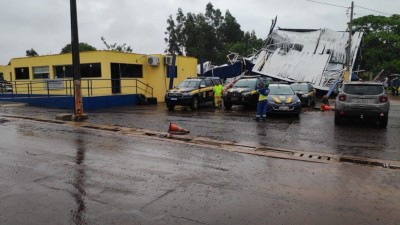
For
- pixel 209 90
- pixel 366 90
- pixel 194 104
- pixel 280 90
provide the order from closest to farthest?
pixel 366 90, pixel 280 90, pixel 194 104, pixel 209 90

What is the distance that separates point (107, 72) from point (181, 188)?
697 inches

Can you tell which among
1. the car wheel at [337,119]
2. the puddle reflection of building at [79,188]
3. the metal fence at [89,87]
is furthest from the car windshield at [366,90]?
the metal fence at [89,87]

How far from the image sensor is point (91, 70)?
73.9 feet

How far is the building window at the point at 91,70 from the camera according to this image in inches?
876

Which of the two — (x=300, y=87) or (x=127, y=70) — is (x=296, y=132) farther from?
(x=127, y=70)

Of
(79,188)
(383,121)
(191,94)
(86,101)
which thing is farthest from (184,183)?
(86,101)

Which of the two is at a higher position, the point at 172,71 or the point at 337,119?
the point at 172,71

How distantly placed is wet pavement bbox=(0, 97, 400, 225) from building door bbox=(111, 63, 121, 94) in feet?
41.1

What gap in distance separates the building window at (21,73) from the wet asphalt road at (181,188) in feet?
64.0

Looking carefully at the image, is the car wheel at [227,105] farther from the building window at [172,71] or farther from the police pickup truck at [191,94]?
the building window at [172,71]

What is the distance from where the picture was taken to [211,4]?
272 feet

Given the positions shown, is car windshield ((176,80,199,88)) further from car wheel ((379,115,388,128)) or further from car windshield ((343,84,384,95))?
car wheel ((379,115,388,128))

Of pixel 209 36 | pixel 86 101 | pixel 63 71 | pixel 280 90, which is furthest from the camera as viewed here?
pixel 209 36

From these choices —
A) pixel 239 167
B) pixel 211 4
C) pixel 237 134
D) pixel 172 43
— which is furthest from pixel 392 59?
pixel 239 167
